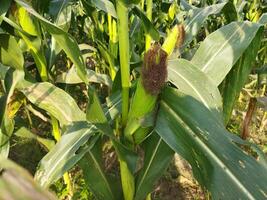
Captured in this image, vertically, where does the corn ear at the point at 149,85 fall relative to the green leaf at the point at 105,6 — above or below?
below

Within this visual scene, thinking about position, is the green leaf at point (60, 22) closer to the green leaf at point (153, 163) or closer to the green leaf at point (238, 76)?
the green leaf at point (153, 163)

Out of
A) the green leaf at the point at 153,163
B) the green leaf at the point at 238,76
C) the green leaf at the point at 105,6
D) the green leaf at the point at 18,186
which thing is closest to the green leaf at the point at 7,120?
the green leaf at the point at 105,6

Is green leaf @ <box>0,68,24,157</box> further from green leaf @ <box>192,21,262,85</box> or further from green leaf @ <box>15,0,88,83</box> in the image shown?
green leaf @ <box>192,21,262,85</box>

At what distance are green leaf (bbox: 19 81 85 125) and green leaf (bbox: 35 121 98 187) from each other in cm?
14

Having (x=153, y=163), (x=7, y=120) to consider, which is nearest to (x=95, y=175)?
(x=153, y=163)

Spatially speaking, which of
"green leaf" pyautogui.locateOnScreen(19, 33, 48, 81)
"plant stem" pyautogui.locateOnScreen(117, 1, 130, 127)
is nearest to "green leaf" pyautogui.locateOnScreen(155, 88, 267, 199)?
"plant stem" pyautogui.locateOnScreen(117, 1, 130, 127)

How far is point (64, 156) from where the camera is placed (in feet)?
3.20

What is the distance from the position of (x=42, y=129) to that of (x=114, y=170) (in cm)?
76

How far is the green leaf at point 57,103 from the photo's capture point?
1.16m

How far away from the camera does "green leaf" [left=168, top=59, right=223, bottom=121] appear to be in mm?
882

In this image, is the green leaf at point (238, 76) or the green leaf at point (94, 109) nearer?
the green leaf at point (94, 109)

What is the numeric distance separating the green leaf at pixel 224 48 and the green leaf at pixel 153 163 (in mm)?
289

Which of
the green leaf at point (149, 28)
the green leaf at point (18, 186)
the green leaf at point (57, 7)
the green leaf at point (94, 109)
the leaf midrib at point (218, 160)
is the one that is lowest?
the leaf midrib at point (218, 160)

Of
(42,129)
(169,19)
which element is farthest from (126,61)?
(42,129)
